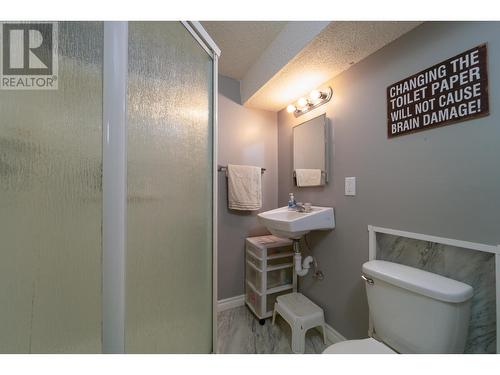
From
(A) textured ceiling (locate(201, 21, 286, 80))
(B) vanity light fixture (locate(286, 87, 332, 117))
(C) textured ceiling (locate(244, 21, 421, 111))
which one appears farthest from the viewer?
(B) vanity light fixture (locate(286, 87, 332, 117))

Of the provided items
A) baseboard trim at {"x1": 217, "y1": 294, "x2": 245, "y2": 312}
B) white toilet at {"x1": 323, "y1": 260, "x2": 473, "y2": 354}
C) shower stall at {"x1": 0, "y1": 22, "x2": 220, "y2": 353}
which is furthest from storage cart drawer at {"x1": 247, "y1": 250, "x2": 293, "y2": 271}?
shower stall at {"x1": 0, "y1": 22, "x2": 220, "y2": 353}

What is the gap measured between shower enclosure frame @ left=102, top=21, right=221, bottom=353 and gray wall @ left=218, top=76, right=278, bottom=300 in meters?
1.17

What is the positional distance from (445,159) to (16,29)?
1.56 metres

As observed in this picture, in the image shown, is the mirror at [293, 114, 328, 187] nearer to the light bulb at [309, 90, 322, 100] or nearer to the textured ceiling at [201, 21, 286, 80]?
the light bulb at [309, 90, 322, 100]

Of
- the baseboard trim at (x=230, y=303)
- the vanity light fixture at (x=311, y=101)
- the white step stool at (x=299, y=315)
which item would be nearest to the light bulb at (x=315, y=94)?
the vanity light fixture at (x=311, y=101)

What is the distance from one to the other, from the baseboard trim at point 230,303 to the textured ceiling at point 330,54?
1.83 meters

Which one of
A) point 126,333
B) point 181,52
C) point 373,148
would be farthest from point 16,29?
point 373,148

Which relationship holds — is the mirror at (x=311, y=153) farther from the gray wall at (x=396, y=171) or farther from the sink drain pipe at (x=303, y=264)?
the sink drain pipe at (x=303, y=264)

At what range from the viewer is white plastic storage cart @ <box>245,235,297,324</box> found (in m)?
1.50

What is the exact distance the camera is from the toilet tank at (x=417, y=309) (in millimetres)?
684

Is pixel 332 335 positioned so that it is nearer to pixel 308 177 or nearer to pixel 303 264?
pixel 303 264

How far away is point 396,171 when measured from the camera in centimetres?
98

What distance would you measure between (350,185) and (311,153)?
42 centimetres

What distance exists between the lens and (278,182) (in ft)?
6.37
